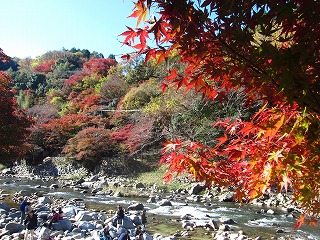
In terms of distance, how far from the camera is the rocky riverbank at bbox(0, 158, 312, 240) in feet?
30.9

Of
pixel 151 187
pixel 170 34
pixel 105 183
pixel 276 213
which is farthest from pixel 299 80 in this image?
pixel 105 183

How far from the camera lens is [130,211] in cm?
1271

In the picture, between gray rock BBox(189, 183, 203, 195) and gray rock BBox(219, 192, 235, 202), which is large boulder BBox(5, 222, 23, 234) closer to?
gray rock BBox(219, 192, 235, 202)

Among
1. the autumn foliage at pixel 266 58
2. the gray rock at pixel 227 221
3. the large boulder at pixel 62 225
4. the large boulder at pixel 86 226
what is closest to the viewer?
the autumn foliage at pixel 266 58

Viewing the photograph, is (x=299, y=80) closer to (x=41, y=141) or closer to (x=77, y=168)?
(x=77, y=168)

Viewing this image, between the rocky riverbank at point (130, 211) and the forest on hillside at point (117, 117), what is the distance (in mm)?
2849

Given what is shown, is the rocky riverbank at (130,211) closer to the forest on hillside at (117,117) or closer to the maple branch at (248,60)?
the forest on hillside at (117,117)

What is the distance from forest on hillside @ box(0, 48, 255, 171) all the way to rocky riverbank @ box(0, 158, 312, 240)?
2.85 metres

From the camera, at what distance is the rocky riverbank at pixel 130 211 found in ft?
30.9

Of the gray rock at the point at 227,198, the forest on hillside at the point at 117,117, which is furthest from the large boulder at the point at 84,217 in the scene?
the gray rock at the point at 227,198

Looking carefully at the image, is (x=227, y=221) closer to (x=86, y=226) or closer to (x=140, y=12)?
(x=86, y=226)

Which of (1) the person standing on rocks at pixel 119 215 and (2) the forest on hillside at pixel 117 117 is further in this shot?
(2) the forest on hillside at pixel 117 117

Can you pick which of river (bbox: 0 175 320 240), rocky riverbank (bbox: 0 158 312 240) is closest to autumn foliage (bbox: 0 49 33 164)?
rocky riverbank (bbox: 0 158 312 240)

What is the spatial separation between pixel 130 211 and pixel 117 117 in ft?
47.6
